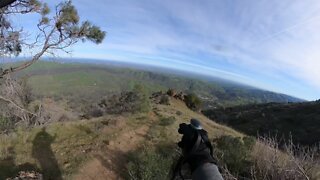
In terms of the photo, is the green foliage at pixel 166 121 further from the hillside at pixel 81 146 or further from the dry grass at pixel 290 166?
the dry grass at pixel 290 166

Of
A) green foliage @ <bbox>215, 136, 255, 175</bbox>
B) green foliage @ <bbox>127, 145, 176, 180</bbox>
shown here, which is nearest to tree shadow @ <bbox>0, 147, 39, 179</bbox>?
green foliage @ <bbox>127, 145, 176, 180</bbox>

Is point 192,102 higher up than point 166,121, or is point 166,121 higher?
point 166,121

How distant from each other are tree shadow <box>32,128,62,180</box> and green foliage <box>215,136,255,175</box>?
13.9 ft

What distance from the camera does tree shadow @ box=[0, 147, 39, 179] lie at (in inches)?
400

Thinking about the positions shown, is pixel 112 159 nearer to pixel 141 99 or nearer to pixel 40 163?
pixel 40 163

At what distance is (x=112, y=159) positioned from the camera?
1192 cm

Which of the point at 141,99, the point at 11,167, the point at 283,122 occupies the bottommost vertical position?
the point at 283,122

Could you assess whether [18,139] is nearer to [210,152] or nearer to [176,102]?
[210,152]

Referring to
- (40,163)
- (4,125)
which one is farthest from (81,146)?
(4,125)

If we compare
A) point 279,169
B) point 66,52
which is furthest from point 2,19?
point 279,169

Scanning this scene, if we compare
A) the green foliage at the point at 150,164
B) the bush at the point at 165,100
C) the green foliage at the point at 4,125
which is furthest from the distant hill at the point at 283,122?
the green foliage at the point at 4,125

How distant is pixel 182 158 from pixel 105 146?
34.5 feet

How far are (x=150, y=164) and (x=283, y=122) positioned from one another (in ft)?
91.9

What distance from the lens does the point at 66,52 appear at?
12.4m
